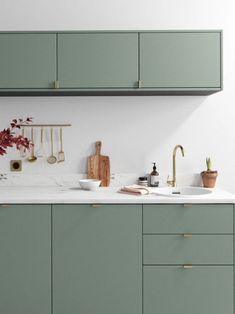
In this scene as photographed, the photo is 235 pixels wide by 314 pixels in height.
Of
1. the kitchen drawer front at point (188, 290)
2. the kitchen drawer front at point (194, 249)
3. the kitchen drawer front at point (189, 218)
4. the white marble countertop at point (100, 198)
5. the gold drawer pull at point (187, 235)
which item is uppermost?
the white marble countertop at point (100, 198)

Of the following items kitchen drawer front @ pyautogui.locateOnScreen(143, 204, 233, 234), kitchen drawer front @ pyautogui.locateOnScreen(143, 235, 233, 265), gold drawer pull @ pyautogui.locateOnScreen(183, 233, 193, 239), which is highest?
kitchen drawer front @ pyautogui.locateOnScreen(143, 204, 233, 234)

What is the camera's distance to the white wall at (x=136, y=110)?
3361 mm

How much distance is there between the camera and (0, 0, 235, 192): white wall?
3.36m

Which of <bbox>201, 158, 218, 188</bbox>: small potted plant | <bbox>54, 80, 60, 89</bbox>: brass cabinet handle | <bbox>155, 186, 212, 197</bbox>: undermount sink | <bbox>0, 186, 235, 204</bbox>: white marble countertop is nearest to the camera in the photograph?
<bbox>0, 186, 235, 204</bbox>: white marble countertop

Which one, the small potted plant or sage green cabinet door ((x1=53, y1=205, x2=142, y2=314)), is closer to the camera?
sage green cabinet door ((x1=53, y1=205, x2=142, y2=314))

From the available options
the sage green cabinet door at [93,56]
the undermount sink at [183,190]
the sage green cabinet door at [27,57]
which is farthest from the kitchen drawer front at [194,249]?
the sage green cabinet door at [27,57]

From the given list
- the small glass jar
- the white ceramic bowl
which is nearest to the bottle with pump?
the small glass jar

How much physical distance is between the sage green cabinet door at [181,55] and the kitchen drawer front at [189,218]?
932 mm

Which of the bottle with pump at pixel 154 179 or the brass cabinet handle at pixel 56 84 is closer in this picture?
the brass cabinet handle at pixel 56 84

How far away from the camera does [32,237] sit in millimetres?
2711

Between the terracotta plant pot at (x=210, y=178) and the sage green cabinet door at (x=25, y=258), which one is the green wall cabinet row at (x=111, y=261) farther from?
the terracotta plant pot at (x=210, y=178)

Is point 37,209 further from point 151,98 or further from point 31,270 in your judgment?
point 151,98

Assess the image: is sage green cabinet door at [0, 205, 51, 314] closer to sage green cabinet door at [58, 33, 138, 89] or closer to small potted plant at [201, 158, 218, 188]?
sage green cabinet door at [58, 33, 138, 89]

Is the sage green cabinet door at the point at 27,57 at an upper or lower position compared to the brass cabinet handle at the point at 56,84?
upper
